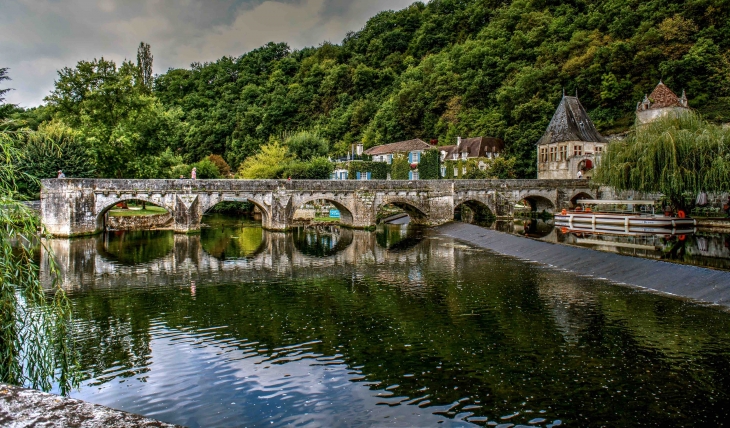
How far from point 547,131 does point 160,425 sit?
62.1m

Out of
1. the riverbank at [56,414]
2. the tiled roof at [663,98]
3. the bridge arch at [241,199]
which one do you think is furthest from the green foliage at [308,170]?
the riverbank at [56,414]

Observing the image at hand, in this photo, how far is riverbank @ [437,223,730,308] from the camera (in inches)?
A: 799

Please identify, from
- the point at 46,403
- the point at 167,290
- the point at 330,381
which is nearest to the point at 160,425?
the point at 46,403

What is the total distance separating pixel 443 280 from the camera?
Result: 24.3 metres

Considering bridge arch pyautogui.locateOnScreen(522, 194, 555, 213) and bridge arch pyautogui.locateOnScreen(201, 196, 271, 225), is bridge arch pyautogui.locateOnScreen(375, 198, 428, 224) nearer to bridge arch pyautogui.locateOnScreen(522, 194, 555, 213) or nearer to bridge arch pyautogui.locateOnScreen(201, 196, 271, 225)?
bridge arch pyautogui.locateOnScreen(201, 196, 271, 225)

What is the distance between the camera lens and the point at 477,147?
68062 millimetres

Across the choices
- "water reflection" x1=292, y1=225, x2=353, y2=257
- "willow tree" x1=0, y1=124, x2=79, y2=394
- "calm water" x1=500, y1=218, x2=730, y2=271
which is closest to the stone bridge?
"water reflection" x1=292, y1=225, x2=353, y2=257

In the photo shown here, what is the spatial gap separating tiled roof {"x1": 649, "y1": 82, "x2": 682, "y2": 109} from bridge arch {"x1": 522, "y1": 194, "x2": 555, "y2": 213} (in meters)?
15.1

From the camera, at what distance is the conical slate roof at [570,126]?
59.8m

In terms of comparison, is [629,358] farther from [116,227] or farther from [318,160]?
[318,160]

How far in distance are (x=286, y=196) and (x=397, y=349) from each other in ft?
105

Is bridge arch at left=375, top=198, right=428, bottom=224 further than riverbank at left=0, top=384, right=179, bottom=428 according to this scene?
Yes

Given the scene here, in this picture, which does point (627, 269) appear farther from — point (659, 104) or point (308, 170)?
point (308, 170)

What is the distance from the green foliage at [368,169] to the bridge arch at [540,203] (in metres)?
19.8
